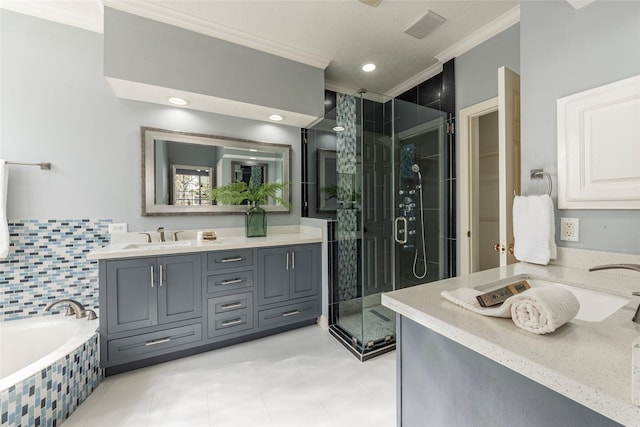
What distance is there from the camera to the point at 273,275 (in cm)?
240

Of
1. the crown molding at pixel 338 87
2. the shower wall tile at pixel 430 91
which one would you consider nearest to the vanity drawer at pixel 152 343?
the crown molding at pixel 338 87

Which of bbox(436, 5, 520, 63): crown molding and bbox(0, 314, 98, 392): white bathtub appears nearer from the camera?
bbox(0, 314, 98, 392): white bathtub

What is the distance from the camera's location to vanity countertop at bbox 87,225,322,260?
185 cm

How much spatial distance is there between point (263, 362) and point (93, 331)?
121cm

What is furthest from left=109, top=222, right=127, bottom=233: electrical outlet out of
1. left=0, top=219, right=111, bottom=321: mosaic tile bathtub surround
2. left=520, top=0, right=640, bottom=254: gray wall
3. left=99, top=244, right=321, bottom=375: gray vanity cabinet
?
left=520, top=0, right=640, bottom=254: gray wall

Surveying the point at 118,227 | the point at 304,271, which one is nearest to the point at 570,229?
the point at 304,271

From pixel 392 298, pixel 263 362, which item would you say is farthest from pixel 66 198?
pixel 392 298

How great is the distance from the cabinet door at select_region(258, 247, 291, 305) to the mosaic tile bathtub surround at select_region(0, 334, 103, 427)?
3.90 ft

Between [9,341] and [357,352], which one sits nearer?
[9,341]

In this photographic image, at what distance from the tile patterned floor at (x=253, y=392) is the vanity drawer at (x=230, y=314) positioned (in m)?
0.19

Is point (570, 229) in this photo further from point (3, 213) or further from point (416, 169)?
point (3, 213)

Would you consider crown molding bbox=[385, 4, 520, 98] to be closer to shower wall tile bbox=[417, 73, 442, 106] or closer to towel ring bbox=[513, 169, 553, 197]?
shower wall tile bbox=[417, 73, 442, 106]

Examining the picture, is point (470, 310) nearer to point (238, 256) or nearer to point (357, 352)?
point (357, 352)

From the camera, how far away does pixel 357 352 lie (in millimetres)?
2094
